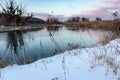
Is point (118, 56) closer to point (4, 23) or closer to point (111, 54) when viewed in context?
point (111, 54)

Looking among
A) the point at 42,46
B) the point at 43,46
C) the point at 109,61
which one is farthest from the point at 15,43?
the point at 109,61

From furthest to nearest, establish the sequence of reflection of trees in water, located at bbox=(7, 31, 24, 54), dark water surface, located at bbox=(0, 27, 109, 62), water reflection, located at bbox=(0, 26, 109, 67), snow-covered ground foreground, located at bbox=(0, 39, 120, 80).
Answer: reflection of trees in water, located at bbox=(7, 31, 24, 54) < dark water surface, located at bbox=(0, 27, 109, 62) < water reflection, located at bbox=(0, 26, 109, 67) < snow-covered ground foreground, located at bbox=(0, 39, 120, 80)

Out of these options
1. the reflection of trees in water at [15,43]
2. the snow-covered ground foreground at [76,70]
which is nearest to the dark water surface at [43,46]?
the reflection of trees in water at [15,43]

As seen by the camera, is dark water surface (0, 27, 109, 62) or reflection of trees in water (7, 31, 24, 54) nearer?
dark water surface (0, 27, 109, 62)

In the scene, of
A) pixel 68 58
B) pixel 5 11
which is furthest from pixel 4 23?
pixel 68 58

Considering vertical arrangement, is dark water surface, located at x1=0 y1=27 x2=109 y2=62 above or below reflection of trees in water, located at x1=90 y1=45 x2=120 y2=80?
below

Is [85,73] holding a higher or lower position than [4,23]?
higher

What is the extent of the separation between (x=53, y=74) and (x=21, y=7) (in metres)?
43.9

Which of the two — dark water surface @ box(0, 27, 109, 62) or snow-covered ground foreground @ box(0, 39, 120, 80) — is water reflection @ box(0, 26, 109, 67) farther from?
snow-covered ground foreground @ box(0, 39, 120, 80)

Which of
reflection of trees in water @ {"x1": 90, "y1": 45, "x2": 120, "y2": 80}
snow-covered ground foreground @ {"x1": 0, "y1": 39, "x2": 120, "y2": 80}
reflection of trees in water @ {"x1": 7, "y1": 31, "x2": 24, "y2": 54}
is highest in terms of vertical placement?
reflection of trees in water @ {"x1": 90, "y1": 45, "x2": 120, "y2": 80}

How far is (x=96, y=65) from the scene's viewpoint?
3111 mm

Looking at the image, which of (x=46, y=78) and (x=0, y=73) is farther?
(x=0, y=73)

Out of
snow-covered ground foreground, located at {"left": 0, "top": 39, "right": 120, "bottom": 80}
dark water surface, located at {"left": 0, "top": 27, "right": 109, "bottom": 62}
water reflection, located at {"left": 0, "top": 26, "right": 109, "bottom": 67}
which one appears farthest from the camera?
dark water surface, located at {"left": 0, "top": 27, "right": 109, "bottom": 62}

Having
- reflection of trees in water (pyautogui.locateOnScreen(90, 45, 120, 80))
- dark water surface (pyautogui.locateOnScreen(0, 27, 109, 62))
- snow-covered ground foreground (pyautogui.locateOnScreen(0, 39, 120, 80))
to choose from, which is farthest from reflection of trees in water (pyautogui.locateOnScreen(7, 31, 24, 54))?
reflection of trees in water (pyautogui.locateOnScreen(90, 45, 120, 80))
